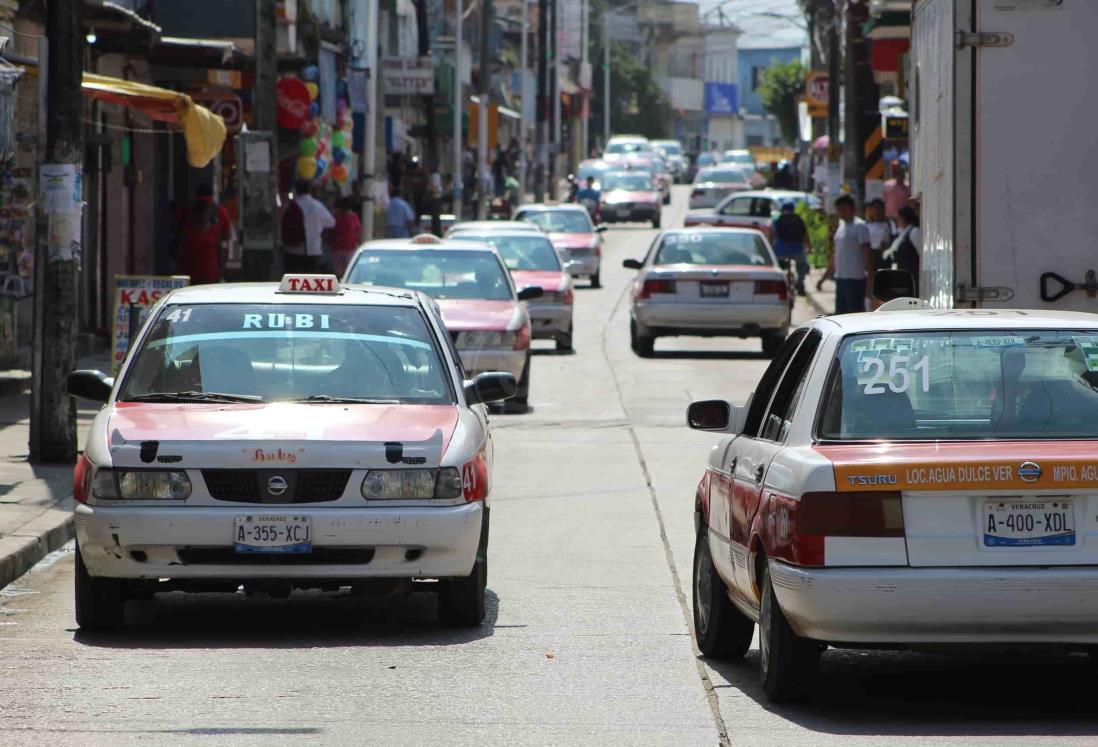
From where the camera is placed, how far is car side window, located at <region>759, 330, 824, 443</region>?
301 inches

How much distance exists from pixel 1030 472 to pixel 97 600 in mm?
4166

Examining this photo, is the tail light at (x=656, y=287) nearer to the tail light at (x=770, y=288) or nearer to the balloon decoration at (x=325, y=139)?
the tail light at (x=770, y=288)

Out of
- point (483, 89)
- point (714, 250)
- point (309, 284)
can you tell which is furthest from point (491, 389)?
point (483, 89)

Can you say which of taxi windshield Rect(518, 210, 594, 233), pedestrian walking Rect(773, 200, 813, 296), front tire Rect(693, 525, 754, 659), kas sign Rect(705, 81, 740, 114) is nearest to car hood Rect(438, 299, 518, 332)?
front tire Rect(693, 525, 754, 659)

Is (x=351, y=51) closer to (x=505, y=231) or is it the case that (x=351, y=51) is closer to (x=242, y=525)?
(x=505, y=231)

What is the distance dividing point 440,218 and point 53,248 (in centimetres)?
3006

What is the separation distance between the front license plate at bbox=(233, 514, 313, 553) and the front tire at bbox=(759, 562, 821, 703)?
2.22 metres

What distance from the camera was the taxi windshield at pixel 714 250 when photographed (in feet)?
85.6

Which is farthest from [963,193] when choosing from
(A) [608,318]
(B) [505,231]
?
(A) [608,318]

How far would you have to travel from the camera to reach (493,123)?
66.4 m

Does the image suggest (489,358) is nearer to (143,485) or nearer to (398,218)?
(143,485)

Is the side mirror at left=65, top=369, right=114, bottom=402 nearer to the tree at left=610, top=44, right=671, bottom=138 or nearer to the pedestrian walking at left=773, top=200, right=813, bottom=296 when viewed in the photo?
the pedestrian walking at left=773, top=200, right=813, bottom=296

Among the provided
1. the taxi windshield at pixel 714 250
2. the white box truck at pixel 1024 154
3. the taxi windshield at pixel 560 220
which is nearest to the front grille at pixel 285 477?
the white box truck at pixel 1024 154

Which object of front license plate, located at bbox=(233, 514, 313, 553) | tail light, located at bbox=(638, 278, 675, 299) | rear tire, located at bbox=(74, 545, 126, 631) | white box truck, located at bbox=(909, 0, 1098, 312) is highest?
white box truck, located at bbox=(909, 0, 1098, 312)
